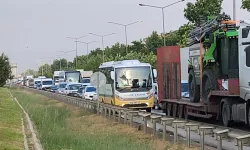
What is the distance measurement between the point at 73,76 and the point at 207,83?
174 feet

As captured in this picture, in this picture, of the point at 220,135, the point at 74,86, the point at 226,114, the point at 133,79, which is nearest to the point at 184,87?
the point at 226,114

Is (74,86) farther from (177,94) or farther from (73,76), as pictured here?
(177,94)

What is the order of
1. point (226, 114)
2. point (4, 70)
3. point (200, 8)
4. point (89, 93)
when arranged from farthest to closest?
point (4, 70), point (89, 93), point (200, 8), point (226, 114)

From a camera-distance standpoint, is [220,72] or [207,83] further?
[207,83]

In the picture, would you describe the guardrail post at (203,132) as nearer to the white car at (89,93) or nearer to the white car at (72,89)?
the white car at (89,93)

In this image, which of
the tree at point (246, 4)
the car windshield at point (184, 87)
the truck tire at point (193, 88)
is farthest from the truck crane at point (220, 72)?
the tree at point (246, 4)

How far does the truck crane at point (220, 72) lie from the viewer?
57.2 ft

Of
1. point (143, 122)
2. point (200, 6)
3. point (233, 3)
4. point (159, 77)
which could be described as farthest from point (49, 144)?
point (200, 6)

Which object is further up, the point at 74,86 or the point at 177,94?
the point at 177,94

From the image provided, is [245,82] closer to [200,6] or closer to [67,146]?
[67,146]

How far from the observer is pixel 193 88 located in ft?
73.2

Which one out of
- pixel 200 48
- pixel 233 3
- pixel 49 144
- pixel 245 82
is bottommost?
pixel 49 144

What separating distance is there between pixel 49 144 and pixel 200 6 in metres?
31.5

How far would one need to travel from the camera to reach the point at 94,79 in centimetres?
3130
